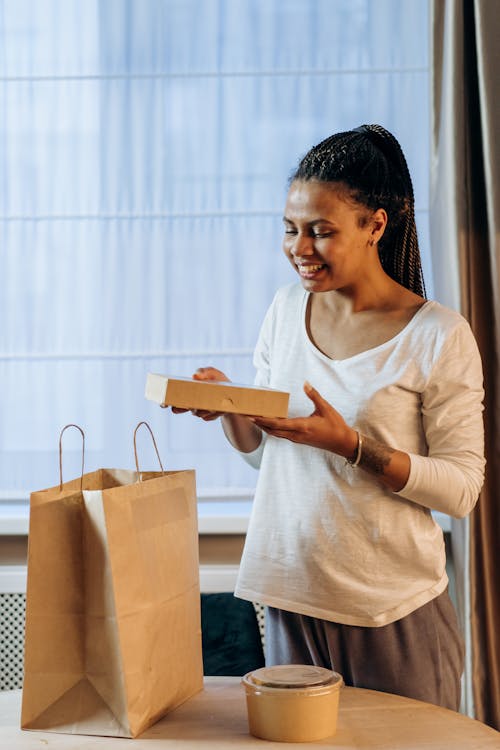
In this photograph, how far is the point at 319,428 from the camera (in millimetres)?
1312

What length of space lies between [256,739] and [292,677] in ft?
0.27

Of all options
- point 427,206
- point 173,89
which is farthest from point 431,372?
point 173,89

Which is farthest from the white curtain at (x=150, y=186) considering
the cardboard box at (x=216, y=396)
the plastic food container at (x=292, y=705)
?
the plastic food container at (x=292, y=705)

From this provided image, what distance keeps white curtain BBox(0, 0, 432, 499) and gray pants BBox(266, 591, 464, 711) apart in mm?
939

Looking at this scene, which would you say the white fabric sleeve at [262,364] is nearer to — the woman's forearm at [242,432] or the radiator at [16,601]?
the woman's forearm at [242,432]

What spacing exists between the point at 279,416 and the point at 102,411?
113cm

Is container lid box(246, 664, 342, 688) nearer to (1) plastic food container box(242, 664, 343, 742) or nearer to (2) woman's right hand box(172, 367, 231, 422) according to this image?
(1) plastic food container box(242, 664, 343, 742)

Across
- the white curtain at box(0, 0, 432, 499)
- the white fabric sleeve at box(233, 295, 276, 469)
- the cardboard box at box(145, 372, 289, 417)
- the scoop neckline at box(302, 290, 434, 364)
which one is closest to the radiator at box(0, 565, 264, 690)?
the white curtain at box(0, 0, 432, 499)

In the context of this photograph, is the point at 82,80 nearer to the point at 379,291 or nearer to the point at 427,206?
the point at 427,206

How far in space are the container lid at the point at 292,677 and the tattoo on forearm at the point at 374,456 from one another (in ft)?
1.12

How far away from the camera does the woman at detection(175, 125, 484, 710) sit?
4.46ft

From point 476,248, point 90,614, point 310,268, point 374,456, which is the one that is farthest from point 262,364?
point 476,248

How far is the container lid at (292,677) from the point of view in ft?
3.39

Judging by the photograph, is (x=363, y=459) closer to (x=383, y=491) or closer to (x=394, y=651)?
(x=383, y=491)
